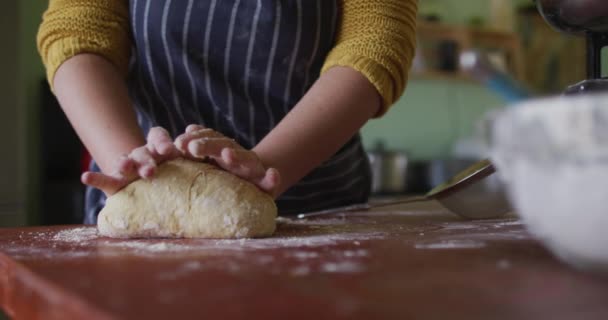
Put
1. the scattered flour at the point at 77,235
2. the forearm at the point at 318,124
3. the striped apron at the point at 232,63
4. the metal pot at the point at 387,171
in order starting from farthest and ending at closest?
the metal pot at the point at 387,171
the striped apron at the point at 232,63
the forearm at the point at 318,124
the scattered flour at the point at 77,235

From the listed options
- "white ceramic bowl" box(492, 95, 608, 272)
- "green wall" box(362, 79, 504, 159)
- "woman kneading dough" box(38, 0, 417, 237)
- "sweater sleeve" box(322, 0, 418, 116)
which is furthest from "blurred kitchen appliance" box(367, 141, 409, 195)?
"white ceramic bowl" box(492, 95, 608, 272)

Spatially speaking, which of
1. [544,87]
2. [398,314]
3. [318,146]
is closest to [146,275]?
[398,314]

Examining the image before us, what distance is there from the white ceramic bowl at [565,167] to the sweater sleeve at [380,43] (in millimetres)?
430

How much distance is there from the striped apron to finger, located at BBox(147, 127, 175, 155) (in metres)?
0.26

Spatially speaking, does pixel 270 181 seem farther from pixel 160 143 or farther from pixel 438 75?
pixel 438 75

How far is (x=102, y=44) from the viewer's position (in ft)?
2.78

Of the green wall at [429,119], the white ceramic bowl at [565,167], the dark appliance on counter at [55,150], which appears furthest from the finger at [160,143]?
the green wall at [429,119]

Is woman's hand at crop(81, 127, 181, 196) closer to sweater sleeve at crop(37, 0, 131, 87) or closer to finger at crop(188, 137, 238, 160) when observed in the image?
finger at crop(188, 137, 238, 160)

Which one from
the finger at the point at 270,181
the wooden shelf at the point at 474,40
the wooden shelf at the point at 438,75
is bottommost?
the finger at the point at 270,181

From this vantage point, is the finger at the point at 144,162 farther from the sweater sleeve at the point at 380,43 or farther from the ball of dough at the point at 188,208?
the sweater sleeve at the point at 380,43

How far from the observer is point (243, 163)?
659 mm

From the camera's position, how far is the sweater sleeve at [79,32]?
83cm

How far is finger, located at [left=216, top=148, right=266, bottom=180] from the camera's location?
64cm

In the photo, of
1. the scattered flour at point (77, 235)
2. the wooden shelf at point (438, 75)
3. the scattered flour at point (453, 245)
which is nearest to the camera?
the scattered flour at point (453, 245)
